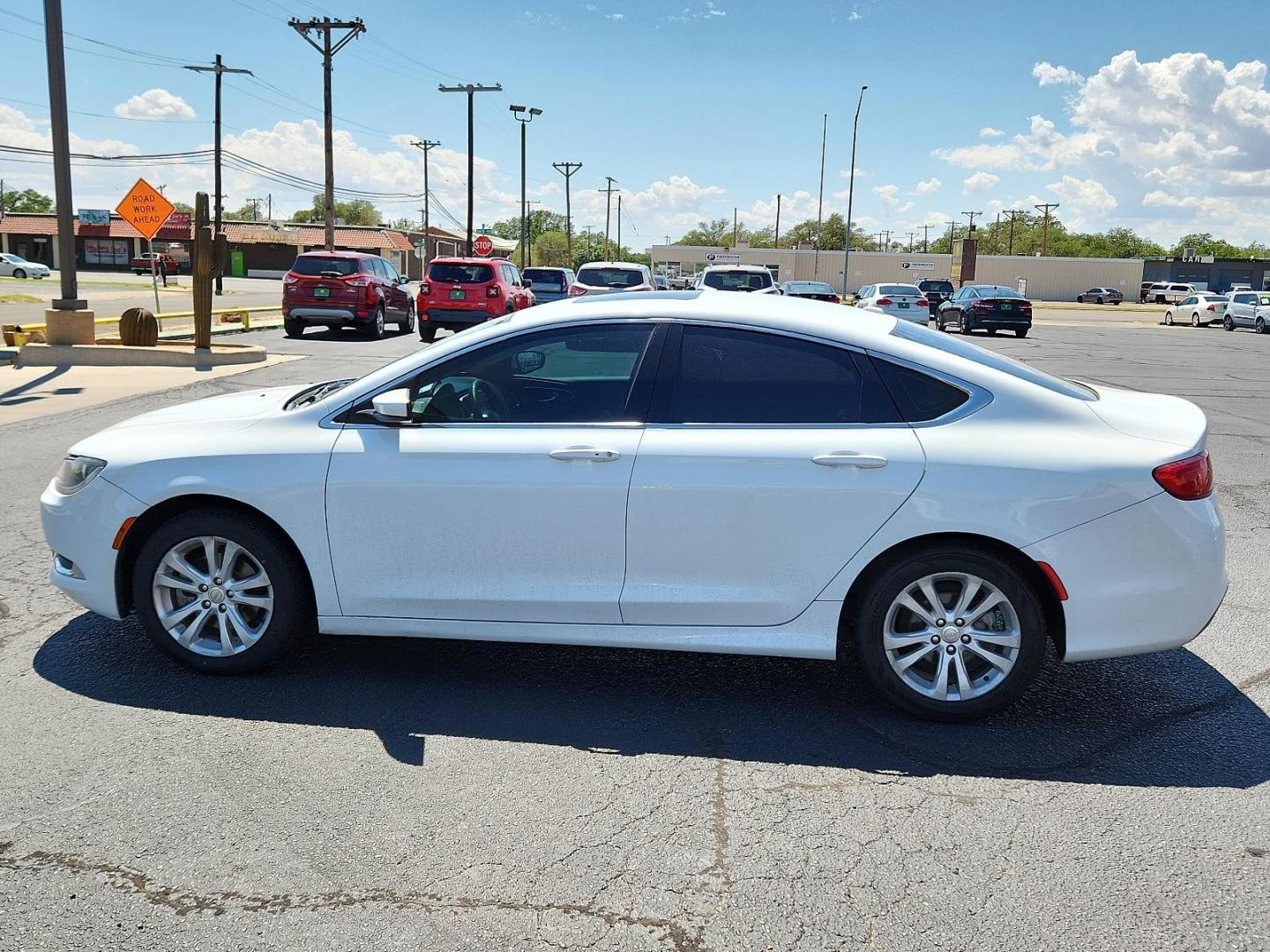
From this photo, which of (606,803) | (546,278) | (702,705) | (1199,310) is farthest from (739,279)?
(1199,310)

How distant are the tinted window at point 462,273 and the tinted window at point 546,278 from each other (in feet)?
23.8

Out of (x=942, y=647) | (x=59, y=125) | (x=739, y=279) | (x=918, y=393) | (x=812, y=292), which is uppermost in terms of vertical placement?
(x=59, y=125)

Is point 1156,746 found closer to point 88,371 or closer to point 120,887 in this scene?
point 120,887

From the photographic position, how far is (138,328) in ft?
59.6

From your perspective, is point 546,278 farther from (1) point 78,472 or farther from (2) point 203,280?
(1) point 78,472

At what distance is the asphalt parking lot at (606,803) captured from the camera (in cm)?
284

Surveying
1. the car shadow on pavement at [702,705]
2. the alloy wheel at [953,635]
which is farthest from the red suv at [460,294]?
the alloy wheel at [953,635]

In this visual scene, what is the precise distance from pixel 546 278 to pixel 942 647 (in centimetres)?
2795

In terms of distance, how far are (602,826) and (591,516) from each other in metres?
1.20

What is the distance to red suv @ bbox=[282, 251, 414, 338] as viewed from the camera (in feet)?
76.6

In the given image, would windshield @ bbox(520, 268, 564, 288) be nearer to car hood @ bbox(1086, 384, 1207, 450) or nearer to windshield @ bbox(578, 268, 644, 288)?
windshield @ bbox(578, 268, 644, 288)

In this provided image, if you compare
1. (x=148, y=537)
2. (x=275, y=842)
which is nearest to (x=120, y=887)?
(x=275, y=842)

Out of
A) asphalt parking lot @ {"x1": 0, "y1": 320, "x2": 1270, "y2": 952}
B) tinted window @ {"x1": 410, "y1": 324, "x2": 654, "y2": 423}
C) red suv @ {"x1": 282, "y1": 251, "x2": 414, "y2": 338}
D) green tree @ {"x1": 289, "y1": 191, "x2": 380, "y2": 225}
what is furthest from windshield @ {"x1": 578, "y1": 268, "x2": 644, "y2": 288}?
green tree @ {"x1": 289, "y1": 191, "x2": 380, "y2": 225}

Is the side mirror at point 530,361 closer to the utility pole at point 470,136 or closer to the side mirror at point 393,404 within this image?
the side mirror at point 393,404
